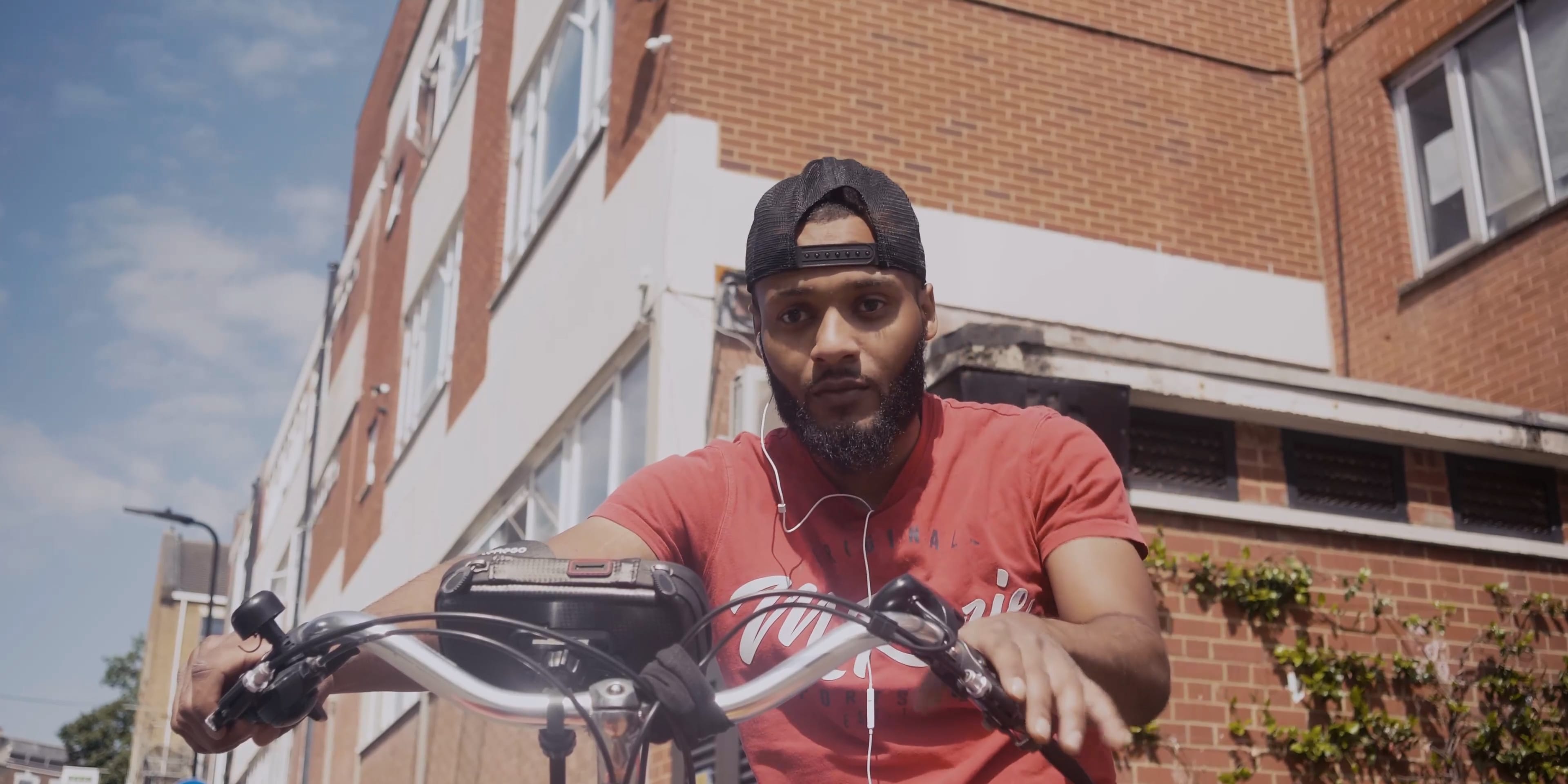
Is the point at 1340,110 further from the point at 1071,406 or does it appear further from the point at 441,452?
the point at 441,452

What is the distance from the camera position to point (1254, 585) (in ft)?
20.8

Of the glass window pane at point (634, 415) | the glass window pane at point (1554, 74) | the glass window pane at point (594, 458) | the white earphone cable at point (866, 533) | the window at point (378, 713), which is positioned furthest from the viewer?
the window at point (378, 713)

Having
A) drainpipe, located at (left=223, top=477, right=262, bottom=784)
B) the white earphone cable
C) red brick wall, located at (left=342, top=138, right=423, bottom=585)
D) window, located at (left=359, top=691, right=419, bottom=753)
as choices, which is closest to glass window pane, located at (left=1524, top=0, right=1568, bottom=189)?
the white earphone cable

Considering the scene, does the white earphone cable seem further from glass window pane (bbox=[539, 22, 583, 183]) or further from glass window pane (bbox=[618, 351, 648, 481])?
glass window pane (bbox=[539, 22, 583, 183])

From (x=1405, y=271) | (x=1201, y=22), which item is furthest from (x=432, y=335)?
(x=1405, y=271)

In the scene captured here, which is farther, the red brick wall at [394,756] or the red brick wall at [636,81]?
the red brick wall at [394,756]

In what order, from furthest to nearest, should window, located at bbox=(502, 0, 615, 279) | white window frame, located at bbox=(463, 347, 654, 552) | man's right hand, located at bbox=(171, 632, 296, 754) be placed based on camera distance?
1. window, located at bbox=(502, 0, 615, 279)
2. white window frame, located at bbox=(463, 347, 654, 552)
3. man's right hand, located at bbox=(171, 632, 296, 754)

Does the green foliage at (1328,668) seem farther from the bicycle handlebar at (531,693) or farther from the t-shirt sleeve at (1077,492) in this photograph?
the bicycle handlebar at (531,693)

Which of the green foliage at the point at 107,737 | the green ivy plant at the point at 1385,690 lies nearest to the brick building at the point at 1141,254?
the green ivy plant at the point at 1385,690

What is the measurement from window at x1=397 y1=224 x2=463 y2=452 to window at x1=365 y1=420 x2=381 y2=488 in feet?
3.88

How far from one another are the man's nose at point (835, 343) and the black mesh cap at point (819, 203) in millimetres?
98

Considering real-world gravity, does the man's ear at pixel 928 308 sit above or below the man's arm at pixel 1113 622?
above

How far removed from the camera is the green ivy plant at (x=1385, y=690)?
248 inches

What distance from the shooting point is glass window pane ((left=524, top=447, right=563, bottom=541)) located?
10641 mm
